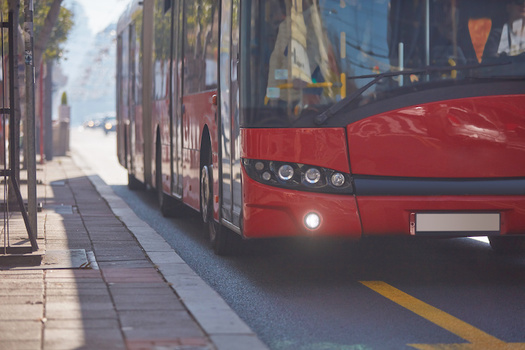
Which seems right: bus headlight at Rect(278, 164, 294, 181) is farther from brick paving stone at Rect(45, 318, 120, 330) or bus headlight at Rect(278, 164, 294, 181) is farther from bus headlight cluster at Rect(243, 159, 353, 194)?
brick paving stone at Rect(45, 318, 120, 330)

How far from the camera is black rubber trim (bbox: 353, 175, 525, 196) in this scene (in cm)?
776

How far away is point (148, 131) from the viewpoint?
15930 millimetres

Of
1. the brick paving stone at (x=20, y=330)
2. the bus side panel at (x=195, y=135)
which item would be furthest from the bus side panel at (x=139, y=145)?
the brick paving stone at (x=20, y=330)

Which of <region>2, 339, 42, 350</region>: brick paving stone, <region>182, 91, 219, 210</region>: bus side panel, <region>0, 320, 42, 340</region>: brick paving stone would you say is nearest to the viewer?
<region>2, 339, 42, 350</region>: brick paving stone

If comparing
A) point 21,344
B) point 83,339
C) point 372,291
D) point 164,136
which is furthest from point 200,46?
point 21,344

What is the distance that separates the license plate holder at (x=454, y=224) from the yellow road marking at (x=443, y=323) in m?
0.48

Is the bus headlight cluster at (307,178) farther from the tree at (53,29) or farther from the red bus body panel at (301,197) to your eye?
the tree at (53,29)

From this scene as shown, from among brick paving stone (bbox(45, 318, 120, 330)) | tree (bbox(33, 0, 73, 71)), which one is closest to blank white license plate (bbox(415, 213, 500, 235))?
brick paving stone (bbox(45, 318, 120, 330))

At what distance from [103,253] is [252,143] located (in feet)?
7.38

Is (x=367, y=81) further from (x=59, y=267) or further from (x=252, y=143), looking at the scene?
(x=59, y=267)

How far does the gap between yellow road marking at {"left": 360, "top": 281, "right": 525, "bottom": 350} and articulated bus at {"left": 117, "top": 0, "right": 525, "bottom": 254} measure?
0.47 m

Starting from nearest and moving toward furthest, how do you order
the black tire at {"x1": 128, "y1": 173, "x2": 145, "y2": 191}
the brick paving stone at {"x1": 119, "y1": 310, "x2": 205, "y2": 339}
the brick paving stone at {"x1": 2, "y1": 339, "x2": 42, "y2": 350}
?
the brick paving stone at {"x1": 2, "y1": 339, "x2": 42, "y2": 350}
the brick paving stone at {"x1": 119, "y1": 310, "x2": 205, "y2": 339}
the black tire at {"x1": 128, "y1": 173, "x2": 145, "y2": 191}

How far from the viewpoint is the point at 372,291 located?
788cm

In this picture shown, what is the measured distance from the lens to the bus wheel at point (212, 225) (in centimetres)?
997
